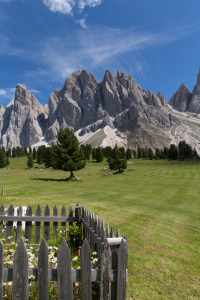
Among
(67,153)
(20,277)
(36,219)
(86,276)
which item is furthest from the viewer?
(67,153)

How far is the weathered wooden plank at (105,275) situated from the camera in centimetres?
285

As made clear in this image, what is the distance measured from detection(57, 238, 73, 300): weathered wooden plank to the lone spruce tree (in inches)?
1302

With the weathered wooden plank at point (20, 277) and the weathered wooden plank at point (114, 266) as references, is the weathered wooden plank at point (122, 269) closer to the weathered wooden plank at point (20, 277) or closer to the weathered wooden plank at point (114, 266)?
the weathered wooden plank at point (114, 266)

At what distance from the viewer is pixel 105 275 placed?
2895mm

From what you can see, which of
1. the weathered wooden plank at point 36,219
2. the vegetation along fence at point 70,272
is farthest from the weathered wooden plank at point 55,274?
the weathered wooden plank at point 36,219

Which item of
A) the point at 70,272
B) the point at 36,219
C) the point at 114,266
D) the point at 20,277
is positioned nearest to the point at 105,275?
the point at 114,266

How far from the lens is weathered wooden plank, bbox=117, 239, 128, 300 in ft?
9.36

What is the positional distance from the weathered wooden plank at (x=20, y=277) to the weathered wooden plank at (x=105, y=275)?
1.19 meters

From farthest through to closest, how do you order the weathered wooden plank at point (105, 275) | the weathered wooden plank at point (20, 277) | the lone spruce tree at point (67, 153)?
the lone spruce tree at point (67, 153)
the weathered wooden plank at point (105, 275)
the weathered wooden plank at point (20, 277)

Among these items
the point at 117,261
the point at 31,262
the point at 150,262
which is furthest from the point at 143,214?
the point at 117,261

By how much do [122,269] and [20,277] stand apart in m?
1.61

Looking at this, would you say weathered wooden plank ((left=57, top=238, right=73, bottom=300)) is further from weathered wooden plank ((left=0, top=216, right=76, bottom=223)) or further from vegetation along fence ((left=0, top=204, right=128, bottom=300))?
weathered wooden plank ((left=0, top=216, right=76, bottom=223))

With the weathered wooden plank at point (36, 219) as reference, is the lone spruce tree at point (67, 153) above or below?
above

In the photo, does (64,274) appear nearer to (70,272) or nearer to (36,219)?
(70,272)
